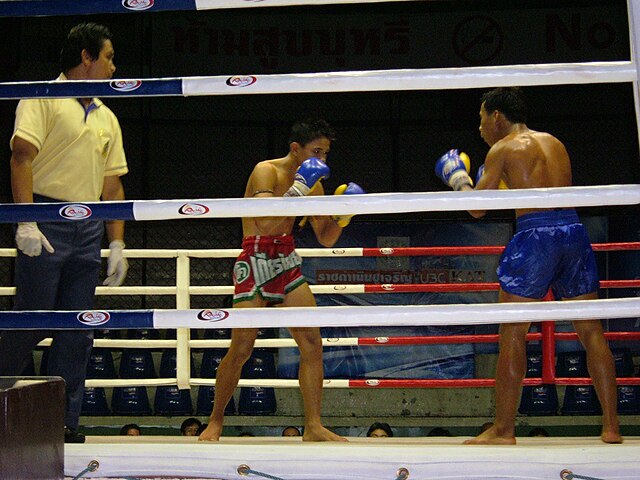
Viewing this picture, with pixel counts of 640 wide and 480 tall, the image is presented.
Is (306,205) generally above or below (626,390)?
above

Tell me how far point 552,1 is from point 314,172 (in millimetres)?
6259

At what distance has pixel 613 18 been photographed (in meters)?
8.18

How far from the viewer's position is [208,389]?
616 cm

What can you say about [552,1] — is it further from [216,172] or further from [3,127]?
[3,127]

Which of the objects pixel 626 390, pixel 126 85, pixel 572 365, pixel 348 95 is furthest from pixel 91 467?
pixel 348 95

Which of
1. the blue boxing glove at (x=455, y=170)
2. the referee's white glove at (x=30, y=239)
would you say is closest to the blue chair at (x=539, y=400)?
the blue boxing glove at (x=455, y=170)

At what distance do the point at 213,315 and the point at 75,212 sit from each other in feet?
1.38

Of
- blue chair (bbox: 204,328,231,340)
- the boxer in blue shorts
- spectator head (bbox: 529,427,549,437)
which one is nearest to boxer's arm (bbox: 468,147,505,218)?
the boxer in blue shorts

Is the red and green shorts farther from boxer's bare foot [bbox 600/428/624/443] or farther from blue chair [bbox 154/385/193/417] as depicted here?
blue chair [bbox 154/385/193/417]

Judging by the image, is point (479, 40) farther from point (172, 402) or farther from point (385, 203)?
point (385, 203)

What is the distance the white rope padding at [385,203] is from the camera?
196 centimetres

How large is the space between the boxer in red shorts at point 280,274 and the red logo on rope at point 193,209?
3.75 feet

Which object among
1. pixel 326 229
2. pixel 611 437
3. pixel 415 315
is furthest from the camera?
pixel 326 229

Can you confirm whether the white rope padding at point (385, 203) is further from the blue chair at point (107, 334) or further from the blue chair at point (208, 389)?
the blue chair at point (107, 334)
